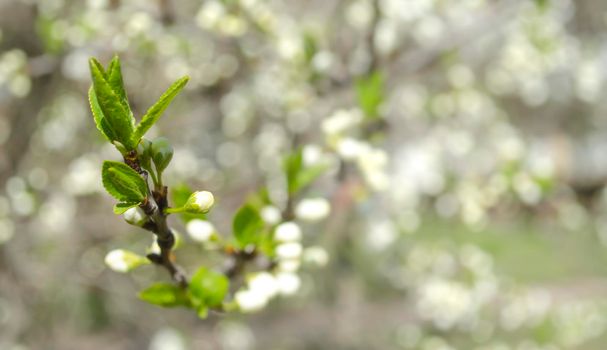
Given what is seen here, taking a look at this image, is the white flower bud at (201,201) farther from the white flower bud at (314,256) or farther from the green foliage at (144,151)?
the white flower bud at (314,256)

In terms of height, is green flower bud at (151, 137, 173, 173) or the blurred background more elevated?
the blurred background

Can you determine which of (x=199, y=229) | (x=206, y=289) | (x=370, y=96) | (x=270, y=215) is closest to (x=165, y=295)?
(x=206, y=289)

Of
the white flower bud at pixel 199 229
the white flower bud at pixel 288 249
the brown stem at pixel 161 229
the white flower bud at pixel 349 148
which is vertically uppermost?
the white flower bud at pixel 349 148

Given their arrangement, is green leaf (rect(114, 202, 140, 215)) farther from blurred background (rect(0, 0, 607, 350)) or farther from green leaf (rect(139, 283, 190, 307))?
blurred background (rect(0, 0, 607, 350))

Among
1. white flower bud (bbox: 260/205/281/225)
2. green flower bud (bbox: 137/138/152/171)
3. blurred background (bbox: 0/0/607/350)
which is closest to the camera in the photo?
green flower bud (bbox: 137/138/152/171)

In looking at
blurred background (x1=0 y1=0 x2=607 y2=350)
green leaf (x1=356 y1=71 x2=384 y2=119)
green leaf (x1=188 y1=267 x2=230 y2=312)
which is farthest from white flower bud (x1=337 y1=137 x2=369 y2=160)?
green leaf (x1=188 y1=267 x2=230 y2=312)

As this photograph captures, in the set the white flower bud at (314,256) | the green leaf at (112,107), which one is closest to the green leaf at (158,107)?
the green leaf at (112,107)
